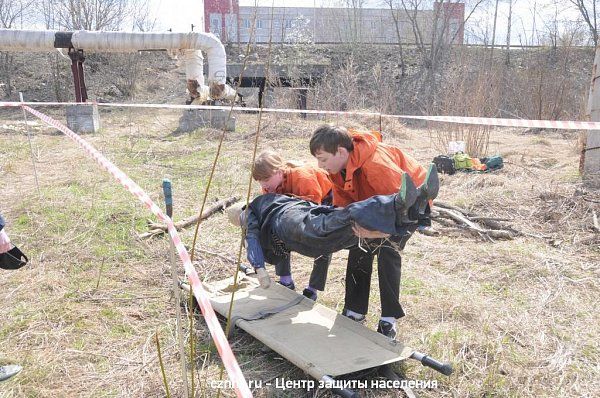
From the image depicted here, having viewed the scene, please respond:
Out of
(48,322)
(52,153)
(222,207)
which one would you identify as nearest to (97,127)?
(52,153)

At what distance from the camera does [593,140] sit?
22.3 ft

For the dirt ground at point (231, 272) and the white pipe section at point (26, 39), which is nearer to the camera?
the dirt ground at point (231, 272)

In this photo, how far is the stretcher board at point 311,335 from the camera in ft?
8.04

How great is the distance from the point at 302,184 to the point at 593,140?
5.13 m

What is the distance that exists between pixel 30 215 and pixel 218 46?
8.08 meters

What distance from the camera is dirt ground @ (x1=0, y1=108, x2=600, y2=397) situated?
8.57 feet

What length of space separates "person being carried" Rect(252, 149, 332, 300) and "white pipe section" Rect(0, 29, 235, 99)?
969 centimetres

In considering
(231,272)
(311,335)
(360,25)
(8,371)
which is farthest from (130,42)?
(360,25)

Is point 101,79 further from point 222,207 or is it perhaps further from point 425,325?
point 425,325

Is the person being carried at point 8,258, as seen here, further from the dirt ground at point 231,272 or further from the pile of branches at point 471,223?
the pile of branches at point 471,223

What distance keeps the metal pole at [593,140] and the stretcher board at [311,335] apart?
509cm

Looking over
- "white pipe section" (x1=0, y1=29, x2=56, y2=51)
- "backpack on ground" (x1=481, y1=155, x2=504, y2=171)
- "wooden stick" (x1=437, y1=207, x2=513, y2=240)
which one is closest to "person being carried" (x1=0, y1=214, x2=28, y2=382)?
"wooden stick" (x1=437, y1=207, x2=513, y2=240)

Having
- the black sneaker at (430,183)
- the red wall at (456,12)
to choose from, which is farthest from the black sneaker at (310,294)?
the red wall at (456,12)

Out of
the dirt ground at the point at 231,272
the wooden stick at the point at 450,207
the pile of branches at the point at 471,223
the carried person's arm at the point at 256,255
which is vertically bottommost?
the dirt ground at the point at 231,272
